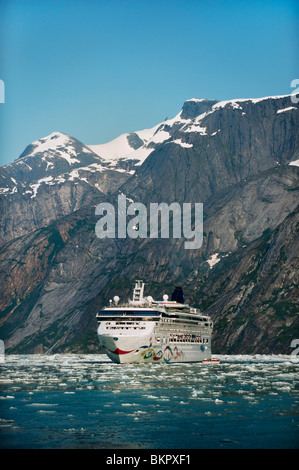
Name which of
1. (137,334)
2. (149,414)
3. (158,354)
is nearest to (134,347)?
(137,334)

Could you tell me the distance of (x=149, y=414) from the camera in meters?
80.1

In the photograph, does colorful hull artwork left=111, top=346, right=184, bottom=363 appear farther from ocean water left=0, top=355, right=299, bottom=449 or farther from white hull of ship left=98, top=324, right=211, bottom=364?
ocean water left=0, top=355, right=299, bottom=449

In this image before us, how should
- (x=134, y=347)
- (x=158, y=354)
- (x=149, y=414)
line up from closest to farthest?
1. (x=149, y=414)
2. (x=134, y=347)
3. (x=158, y=354)

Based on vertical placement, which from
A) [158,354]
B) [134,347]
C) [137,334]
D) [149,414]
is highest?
[149,414]

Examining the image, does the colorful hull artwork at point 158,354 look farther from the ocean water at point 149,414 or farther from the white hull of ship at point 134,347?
the ocean water at point 149,414

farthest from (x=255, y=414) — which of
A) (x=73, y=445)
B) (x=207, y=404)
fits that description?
(x=73, y=445)

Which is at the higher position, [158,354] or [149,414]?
[149,414]

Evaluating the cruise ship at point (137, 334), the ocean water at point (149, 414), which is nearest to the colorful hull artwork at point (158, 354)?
the cruise ship at point (137, 334)

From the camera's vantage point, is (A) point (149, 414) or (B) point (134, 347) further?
(B) point (134, 347)

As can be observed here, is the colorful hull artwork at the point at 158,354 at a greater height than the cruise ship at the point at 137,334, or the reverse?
the cruise ship at the point at 137,334

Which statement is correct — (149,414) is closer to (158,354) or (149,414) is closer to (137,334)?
(137,334)

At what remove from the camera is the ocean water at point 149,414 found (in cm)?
6291

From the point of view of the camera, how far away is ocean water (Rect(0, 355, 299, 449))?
62.9 meters
